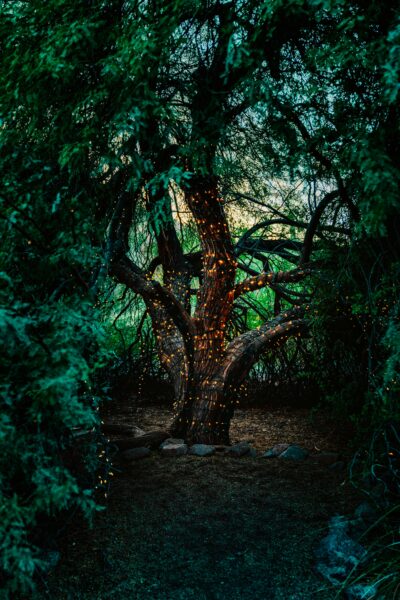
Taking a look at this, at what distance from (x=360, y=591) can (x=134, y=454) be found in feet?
8.93

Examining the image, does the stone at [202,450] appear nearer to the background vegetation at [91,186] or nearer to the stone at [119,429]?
the stone at [119,429]

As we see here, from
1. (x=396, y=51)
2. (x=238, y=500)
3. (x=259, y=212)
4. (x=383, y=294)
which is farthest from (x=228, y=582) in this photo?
(x=259, y=212)

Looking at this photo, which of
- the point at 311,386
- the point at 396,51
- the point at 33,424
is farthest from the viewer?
the point at 311,386

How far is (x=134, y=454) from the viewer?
18.0ft

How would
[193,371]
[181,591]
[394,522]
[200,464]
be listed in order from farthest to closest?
1. [193,371]
2. [200,464]
3. [394,522]
4. [181,591]

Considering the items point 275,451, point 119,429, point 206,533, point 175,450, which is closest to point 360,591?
point 206,533

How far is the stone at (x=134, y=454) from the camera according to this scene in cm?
546

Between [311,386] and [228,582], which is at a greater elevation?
[311,386]

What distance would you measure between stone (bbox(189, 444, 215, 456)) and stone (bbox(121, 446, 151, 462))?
0.41 meters

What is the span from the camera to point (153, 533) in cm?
397

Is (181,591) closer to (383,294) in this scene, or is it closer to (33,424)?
(33,424)

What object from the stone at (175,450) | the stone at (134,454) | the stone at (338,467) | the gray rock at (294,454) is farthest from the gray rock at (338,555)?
the stone at (134,454)

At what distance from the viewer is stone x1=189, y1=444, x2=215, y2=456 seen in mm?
5496

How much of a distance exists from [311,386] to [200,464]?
355 cm
